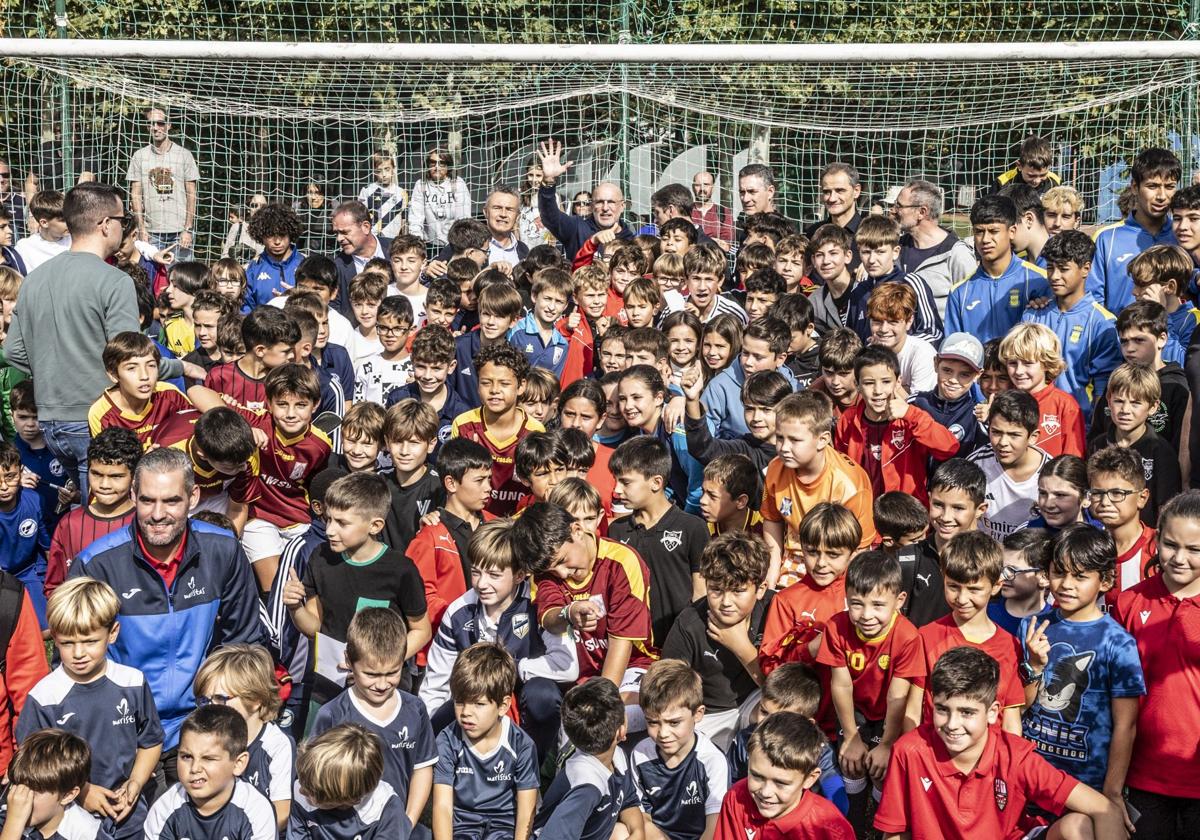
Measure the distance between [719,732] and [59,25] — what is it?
31.4 ft

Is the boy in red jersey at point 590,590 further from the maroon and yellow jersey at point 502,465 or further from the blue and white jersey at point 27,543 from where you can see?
the blue and white jersey at point 27,543

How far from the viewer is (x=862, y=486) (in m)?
6.07

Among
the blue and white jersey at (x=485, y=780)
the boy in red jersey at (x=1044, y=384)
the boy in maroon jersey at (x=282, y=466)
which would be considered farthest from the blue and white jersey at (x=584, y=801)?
the boy in red jersey at (x=1044, y=384)

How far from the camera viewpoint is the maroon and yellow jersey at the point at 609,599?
546 centimetres

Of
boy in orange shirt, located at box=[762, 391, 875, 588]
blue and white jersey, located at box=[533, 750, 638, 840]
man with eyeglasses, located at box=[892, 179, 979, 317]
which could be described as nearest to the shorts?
blue and white jersey, located at box=[533, 750, 638, 840]

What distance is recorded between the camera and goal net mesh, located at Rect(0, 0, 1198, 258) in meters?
12.0

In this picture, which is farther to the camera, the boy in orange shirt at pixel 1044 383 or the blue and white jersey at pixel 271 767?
the boy in orange shirt at pixel 1044 383

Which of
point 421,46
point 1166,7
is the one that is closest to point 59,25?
point 421,46

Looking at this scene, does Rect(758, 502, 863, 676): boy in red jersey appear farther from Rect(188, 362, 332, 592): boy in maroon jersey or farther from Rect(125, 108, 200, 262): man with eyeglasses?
Rect(125, 108, 200, 262): man with eyeglasses

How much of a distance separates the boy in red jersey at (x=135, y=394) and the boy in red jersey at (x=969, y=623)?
12.5 ft

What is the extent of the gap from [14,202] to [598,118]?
5433 mm

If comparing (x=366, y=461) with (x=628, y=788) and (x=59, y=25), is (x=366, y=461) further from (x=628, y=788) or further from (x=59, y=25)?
(x=59, y=25)

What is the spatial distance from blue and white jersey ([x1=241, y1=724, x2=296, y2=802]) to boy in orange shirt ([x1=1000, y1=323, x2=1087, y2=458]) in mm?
3700

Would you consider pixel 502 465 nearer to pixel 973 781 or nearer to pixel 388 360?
pixel 388 360
